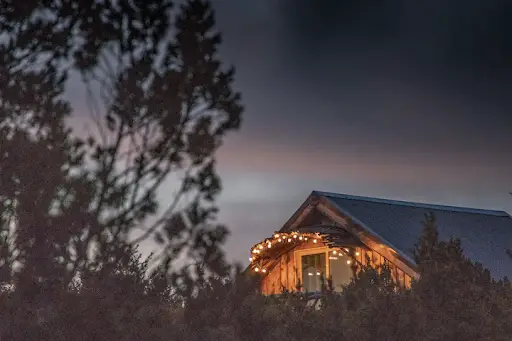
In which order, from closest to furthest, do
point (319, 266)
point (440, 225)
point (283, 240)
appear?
1. point (283, 240)
2. point (319, 266)
3. point (440, 225)

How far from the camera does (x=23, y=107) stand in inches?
302

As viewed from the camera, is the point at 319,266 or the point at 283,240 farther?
the point at 319,266

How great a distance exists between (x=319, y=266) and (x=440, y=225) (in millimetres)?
3980

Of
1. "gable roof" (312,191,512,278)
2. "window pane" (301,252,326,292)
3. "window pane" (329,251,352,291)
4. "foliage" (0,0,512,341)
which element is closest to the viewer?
"foliage" (0,0,512,341)

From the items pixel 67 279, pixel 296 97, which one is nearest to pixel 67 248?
pixel 67 279

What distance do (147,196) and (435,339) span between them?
11.9 ft

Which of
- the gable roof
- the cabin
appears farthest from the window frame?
→ the gable roof

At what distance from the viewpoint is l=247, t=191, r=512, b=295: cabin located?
1788 cm

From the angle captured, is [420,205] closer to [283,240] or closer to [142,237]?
[283,240]

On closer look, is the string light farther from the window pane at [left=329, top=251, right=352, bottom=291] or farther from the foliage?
the foliage

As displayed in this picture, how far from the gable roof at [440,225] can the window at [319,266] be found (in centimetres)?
144

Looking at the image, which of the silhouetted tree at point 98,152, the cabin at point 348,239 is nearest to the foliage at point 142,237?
the silhouetted tree at point 98,152

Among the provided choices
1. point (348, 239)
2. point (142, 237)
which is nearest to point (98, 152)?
point (142, 237)

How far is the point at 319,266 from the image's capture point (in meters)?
19.6
